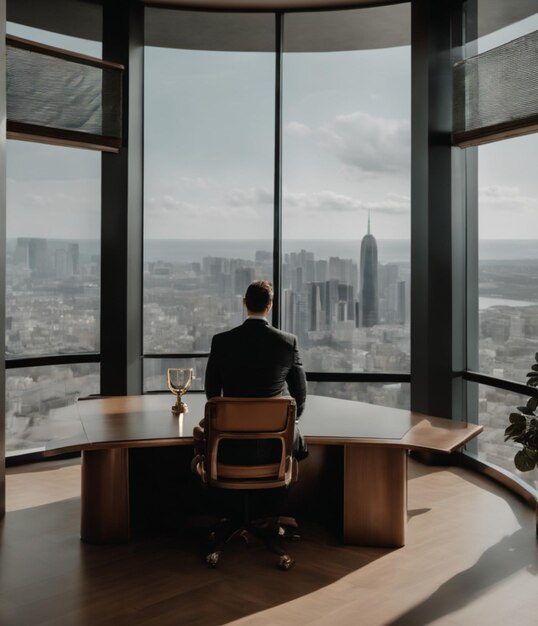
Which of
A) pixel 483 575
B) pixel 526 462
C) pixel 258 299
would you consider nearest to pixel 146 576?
pixel 258 299

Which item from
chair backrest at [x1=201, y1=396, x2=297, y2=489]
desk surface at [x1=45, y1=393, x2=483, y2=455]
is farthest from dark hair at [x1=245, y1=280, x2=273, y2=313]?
desk surface at [x1=45, y1=393, x2=483, y2=455]

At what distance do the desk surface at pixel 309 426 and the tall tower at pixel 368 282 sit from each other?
1631 mm

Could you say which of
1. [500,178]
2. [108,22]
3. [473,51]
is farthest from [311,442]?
[108,22]

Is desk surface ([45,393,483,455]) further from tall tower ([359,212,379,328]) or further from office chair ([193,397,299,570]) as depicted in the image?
tall tower ([359,212,379,328])

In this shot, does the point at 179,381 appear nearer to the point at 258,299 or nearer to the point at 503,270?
the point at 258,299

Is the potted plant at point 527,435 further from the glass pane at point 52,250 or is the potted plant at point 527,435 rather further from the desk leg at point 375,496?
the glass pane at point 52,250

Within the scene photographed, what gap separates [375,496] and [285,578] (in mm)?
756

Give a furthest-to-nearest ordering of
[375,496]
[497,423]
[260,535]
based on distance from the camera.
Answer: [497,423], [375,496], [260,535]

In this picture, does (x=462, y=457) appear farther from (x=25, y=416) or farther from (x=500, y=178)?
(x=25, y=416)

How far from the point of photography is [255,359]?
361cm

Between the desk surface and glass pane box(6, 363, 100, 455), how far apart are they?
4.52 ft

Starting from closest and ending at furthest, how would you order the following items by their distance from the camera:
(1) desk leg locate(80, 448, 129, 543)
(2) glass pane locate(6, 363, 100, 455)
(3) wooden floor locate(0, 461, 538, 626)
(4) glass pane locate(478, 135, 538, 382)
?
(3) wooden floor locate(0, 461, 538, 626) < (1) desk leg locate(80, 448, 129, 543) < (4) glass pane locate(478, 135, 538, 382) < (2) glass pane locate(6, 363, 100, 455)

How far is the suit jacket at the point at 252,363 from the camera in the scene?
361 centimetres

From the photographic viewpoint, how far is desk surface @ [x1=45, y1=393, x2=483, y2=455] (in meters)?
3.57
